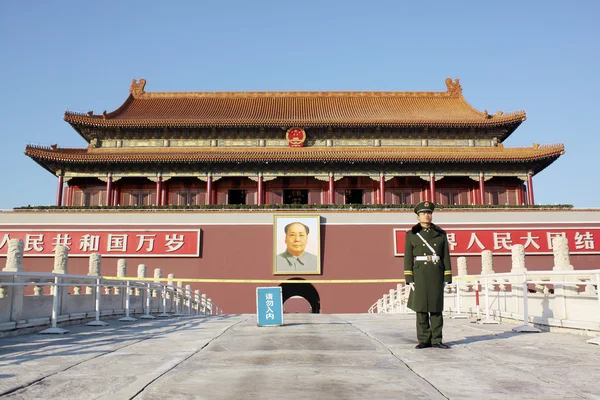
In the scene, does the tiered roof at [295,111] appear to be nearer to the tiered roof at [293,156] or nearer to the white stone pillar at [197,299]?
the tiered roof at [293,156]

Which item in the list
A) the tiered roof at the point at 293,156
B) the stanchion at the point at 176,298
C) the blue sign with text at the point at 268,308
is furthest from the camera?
the tiered roof at the point at 293,156

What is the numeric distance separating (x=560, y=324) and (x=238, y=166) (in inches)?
807

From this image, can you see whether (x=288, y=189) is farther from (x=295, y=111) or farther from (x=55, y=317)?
(x=55, y=317)

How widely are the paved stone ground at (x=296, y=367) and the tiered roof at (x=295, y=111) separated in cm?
2135

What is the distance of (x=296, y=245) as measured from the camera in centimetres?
2412

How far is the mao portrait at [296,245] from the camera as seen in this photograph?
936 inches

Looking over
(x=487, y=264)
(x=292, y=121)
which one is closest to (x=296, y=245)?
(x=292, y=121)

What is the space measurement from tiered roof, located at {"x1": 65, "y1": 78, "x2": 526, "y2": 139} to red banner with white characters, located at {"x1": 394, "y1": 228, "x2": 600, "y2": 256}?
647 centimetres

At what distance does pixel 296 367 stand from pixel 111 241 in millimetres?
21182

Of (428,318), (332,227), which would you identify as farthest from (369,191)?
(428,318)

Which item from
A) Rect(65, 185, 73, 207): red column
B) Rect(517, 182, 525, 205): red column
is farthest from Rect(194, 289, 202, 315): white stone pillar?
Rect(517, 182, 525, 205): red column

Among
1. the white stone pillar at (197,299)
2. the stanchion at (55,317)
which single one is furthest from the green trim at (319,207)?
the stanchion at (55,317)

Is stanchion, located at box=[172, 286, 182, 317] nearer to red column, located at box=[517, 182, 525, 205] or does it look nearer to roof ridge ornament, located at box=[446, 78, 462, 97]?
red column, located at box=[517, 182, 525, 205]

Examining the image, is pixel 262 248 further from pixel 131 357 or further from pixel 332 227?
pixel 131 357
